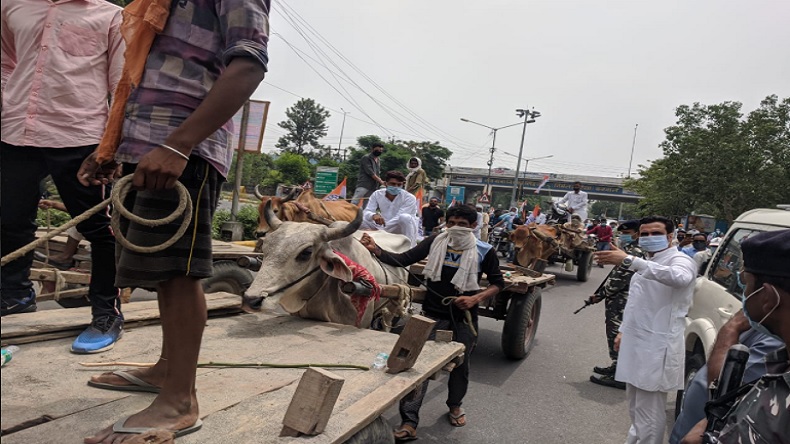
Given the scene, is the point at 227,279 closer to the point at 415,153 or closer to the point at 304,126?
the point at 415,153

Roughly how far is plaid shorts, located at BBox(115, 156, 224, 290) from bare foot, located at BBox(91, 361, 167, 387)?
37 cm

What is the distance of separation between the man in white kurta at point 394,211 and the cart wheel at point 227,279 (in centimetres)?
204

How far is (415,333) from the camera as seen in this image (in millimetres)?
2555

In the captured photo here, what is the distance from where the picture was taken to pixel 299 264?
355cm

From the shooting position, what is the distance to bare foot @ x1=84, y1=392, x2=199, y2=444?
1.59 metres

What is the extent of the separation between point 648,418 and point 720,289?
5.22ft

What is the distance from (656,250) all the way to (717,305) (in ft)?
3.54

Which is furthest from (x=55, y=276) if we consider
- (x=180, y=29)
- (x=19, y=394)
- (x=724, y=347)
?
(x=724, y=347)

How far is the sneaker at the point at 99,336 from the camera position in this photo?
2303 mm

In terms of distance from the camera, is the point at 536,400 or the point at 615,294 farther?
the point at 615,294

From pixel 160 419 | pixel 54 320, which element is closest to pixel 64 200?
pixel 54 320

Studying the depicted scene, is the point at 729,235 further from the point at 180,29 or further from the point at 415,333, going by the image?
the point at 180,29

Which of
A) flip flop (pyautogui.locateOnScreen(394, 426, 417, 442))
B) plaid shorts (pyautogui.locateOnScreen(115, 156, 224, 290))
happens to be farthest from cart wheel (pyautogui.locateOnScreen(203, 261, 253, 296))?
plaid shorts (pyautogui.locateOnScreen(115, 156, 224, 290))

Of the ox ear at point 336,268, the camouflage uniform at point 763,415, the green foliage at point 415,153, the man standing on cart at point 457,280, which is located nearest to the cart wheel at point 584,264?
the man standing on cart at point 457,280
